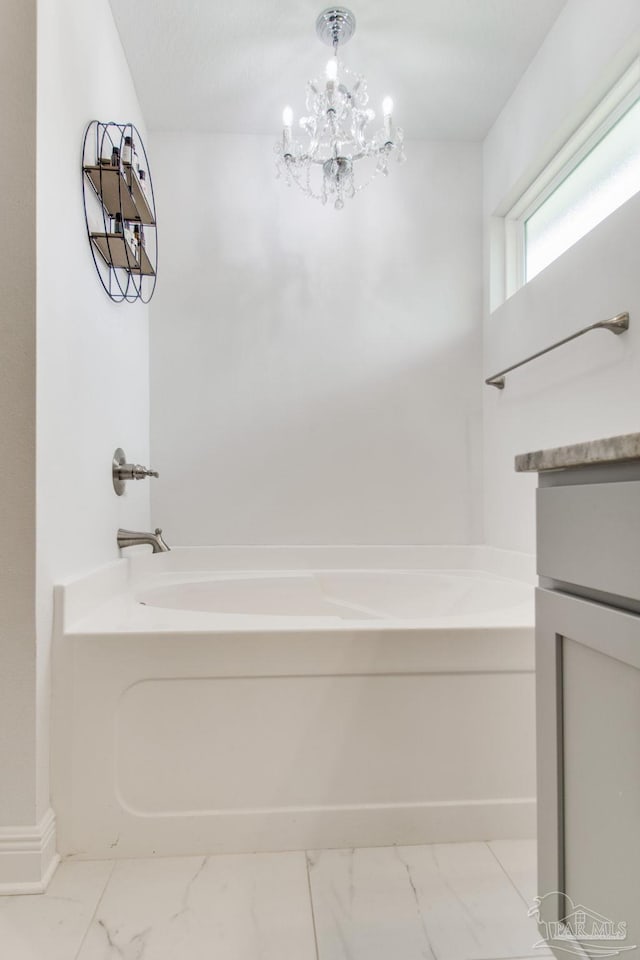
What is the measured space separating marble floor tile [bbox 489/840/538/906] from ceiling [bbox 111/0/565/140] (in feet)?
7.63

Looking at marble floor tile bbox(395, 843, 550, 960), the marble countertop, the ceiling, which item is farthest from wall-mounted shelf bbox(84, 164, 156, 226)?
marble floor tile bbox(395, 843, 550, 960)

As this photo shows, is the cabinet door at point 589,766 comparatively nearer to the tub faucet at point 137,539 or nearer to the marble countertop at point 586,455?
the marble countertop at point 586,455

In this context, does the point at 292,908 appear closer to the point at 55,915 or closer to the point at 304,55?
the point at 55,915

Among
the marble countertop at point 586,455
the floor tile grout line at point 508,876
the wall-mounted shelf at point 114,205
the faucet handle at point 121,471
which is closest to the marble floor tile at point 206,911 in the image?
the floor tile grout line at point 508,876

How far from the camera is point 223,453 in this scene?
8.49 feet

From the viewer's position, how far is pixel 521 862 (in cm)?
133

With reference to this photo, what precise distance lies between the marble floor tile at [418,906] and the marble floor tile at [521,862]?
0.06 feet

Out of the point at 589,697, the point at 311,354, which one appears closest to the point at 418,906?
the point at 589,697

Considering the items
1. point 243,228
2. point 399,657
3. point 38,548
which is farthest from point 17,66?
point 399,657

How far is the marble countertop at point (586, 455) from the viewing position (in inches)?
25.5

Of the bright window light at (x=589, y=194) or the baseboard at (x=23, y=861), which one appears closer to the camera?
the baseboard at (x=23, y=861)

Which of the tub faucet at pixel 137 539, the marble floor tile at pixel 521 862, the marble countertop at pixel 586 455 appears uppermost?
the marble countertop at pixel 586 455

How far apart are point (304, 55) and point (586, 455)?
2.03 m

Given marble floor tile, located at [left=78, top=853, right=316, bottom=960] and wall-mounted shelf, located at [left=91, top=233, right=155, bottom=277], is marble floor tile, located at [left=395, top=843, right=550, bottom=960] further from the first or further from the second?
wall-mounted shelf, located at [left=91, top=233, right=155, bottom=277]
